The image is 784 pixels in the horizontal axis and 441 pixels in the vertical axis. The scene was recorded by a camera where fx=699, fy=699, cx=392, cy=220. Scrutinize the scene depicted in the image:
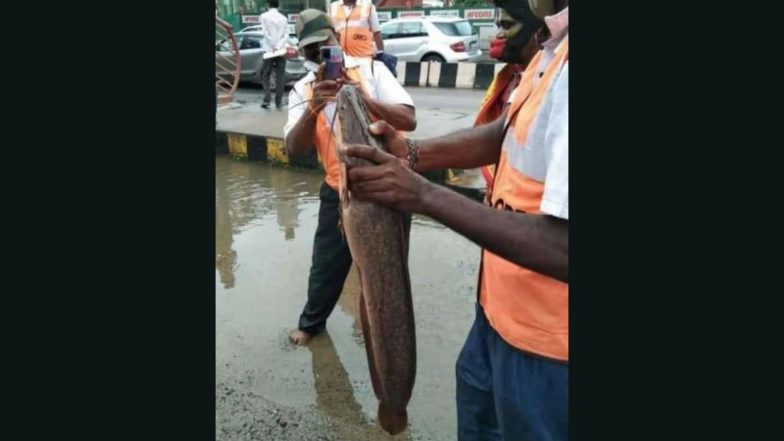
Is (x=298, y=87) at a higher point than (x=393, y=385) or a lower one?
higher

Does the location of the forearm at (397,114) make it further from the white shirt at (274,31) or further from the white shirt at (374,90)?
the white shirt at (274,31)

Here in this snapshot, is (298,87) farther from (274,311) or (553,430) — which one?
(553,430)

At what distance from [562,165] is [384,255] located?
810 millimetres

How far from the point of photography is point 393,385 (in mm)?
2529

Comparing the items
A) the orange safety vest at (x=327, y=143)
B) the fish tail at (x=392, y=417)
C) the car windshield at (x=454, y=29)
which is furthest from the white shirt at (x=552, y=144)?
the car windshield at (x=454, y=29)

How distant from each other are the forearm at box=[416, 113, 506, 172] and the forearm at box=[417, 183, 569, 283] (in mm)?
732

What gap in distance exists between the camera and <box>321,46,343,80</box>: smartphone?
360 cm

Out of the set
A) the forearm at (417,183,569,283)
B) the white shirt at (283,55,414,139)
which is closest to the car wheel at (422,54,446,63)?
the white shirt at (283,55,414,139)

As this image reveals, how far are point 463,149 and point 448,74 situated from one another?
15101 mm

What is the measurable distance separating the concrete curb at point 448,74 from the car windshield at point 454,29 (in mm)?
1637

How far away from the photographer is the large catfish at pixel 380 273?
2260mm

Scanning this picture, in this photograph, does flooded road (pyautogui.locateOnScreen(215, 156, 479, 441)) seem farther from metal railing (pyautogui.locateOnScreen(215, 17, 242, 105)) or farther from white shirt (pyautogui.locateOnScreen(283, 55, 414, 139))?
metal railing (pyautogui.locateOnScreen(215, 17, 242, 105))

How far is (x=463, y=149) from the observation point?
2.70 m
